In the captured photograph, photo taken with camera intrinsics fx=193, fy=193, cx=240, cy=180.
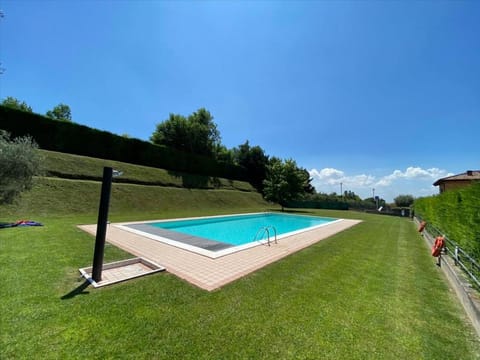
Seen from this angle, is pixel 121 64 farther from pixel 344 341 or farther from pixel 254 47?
pixel 344 341

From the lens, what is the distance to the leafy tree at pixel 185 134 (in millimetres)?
27828

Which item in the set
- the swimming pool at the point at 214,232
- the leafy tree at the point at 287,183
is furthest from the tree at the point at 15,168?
the leafy tree at the point at 287,183

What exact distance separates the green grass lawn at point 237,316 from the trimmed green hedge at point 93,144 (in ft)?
53.2

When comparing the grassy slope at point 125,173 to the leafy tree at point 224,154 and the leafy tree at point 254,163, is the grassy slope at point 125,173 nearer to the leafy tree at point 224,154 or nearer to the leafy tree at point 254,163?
the leafy tree at point 254,163

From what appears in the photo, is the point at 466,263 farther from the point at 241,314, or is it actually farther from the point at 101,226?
the point at 101,226

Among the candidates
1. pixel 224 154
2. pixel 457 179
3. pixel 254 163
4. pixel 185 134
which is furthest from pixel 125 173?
pixel 457 179

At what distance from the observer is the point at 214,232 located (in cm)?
951

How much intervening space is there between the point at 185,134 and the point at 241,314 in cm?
2824

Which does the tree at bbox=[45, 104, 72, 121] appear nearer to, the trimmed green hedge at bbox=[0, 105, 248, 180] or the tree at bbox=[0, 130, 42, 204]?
the trimmed green hedge at bbox=[0, 105, 248, 180]

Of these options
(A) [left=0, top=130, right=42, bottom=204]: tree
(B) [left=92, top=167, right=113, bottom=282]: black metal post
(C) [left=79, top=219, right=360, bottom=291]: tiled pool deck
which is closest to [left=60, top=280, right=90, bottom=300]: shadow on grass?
(B) [left=92, top=167, right=113, bottom=282]: black metal post

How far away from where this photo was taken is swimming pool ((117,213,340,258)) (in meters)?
6.00

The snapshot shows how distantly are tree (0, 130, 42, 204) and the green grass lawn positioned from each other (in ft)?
18.1

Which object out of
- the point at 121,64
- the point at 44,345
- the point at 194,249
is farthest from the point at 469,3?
the point at 121,64

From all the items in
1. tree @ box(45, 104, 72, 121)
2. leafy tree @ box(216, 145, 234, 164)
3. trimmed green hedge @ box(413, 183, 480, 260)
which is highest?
tree @ box(45, 104, 72, 121)
